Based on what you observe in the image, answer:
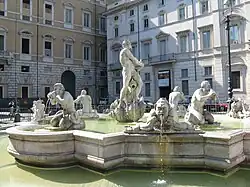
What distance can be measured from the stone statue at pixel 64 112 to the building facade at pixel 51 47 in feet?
83.8

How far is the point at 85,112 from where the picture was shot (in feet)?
36.2

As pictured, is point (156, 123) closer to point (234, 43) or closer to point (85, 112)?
point (85, 112)

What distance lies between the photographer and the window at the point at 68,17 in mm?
Result: 35344

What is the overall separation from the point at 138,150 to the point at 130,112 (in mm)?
3320

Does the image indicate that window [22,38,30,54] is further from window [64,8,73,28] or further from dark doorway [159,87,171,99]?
dark doorway [159,87,171,99]

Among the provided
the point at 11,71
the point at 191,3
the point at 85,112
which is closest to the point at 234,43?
the point at 191,3

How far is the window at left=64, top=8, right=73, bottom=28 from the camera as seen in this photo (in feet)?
116

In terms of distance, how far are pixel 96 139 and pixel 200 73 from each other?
2502 centimetres

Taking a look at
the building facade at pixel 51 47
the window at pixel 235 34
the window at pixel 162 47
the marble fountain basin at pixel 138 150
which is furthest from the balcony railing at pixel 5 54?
the marble fountain basin at pixel 138 150

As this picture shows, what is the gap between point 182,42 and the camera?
30.0m

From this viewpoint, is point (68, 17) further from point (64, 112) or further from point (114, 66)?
point (64, 112)

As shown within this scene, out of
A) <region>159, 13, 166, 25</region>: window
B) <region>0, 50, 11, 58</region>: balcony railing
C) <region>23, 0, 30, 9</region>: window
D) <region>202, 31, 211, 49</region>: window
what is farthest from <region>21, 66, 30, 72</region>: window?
<region>202, 31, 211, 49</region>: window

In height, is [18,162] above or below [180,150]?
below

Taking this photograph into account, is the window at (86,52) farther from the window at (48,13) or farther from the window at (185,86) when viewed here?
the window at (185,86)
